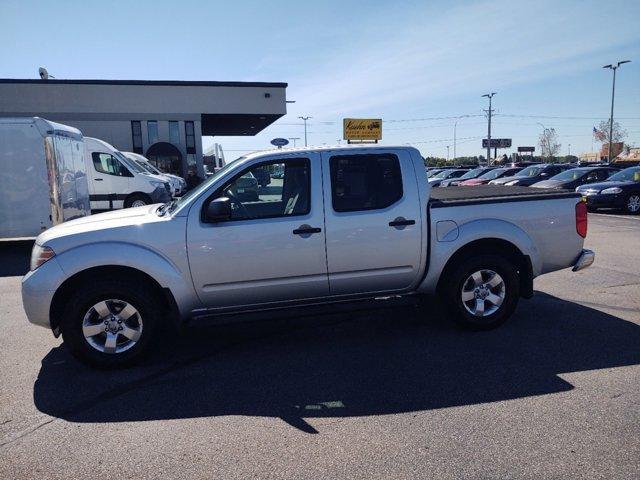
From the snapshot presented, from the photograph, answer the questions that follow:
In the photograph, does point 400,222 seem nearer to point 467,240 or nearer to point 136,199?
point 467,240

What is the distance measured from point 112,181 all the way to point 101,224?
1248cm

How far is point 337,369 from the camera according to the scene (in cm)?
414

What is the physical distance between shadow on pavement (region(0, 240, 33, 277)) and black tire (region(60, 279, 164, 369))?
17.4 feet

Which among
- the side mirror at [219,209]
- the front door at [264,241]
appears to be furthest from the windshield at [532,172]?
the side mirror at [219,209]

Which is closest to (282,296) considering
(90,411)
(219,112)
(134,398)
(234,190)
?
(234,190)

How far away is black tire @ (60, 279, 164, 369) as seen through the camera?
13.5 feet

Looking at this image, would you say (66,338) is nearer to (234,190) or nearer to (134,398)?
(134,398)

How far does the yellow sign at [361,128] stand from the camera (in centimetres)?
1948

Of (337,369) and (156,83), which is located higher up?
(156,83)

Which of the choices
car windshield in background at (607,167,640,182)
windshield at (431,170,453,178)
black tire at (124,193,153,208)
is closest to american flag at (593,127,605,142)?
windshield at (431,170,453,178)

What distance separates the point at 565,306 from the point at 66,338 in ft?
17.8

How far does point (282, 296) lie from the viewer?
454 centimetres

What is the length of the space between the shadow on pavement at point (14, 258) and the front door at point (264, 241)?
234 inches

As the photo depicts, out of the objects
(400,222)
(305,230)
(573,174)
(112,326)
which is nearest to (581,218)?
(400,222)
